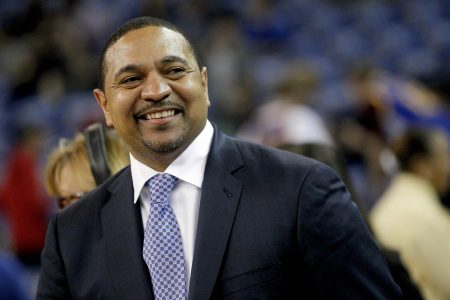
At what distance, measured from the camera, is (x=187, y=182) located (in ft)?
7.24

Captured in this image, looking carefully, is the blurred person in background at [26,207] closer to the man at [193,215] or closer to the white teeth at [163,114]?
the man at [193,215]

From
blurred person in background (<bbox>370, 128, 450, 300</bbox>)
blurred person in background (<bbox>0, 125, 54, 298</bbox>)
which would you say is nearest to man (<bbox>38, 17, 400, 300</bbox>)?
blurred person in background (<bbox>370, 128, 450, 300</bbox>)

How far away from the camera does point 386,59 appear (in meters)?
9.86

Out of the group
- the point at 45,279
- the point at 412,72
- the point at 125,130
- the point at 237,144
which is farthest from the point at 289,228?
the point at 412,72

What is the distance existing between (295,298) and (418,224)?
176 centimetres

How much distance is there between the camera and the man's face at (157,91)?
213cm

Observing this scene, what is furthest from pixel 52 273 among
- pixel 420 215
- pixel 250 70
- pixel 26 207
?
pixel 250 70

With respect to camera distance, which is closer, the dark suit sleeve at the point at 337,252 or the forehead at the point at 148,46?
the dark suit sleeve at the point at 337,252

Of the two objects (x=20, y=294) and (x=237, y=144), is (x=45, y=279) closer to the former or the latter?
(x=237, y=144)

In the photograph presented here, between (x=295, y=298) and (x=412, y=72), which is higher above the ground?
(x=295, y=298)

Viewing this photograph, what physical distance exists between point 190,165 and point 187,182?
0.14 feet

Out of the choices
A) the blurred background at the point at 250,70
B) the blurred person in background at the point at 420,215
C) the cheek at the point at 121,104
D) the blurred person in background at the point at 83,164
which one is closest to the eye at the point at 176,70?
the cheek at the point at 121,104

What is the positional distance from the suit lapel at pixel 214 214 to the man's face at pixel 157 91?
0.31 ft

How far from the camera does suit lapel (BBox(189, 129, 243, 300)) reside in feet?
6.70
